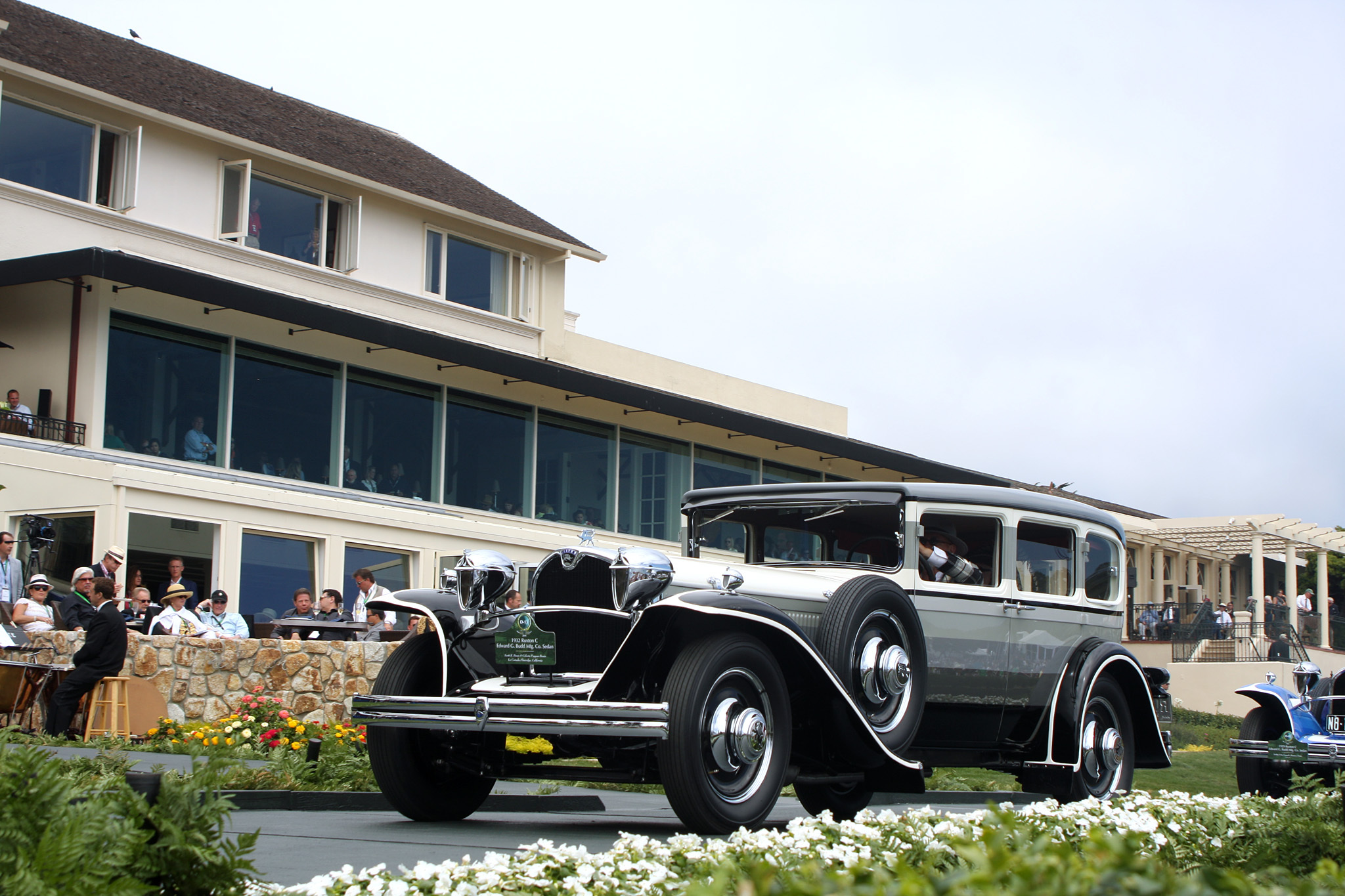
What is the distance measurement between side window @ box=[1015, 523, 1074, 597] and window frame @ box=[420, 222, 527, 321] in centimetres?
1643

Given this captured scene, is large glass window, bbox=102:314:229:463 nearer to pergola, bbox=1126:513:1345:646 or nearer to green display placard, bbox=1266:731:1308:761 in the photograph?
green display placard, bbox=1266:731:1308:761

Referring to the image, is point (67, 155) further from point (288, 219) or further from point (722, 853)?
point (722, 853)

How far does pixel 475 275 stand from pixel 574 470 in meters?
4.26

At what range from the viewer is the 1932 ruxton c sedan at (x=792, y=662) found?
6773 mm

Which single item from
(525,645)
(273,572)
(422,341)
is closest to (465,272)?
(422,341)

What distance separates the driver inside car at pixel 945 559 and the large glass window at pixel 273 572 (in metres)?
11.5

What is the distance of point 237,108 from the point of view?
2314cm

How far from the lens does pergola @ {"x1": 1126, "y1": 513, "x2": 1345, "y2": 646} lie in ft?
123

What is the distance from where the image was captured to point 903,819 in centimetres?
564

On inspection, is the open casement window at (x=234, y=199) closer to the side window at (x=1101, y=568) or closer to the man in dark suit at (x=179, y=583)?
the man in dark suit at (x=179, y=583)

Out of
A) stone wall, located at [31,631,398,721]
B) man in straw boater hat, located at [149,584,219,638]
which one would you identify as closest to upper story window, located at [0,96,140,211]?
man in straw boater hat, located at [149,584,219,638]

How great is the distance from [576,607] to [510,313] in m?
18.7

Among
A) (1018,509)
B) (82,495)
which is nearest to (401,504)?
(82,495)

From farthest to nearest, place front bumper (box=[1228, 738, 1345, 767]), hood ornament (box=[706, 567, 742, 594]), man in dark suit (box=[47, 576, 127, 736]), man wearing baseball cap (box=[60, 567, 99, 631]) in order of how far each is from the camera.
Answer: man wearing baseball cap (box=[60, 567, 99, 631]) < front bumper (box=[1228, 738, 1345, 767]) < man in dark suit (box=[47, 576, 127, 736]) < hood ornament (box=[706, 567, 742, 594])
